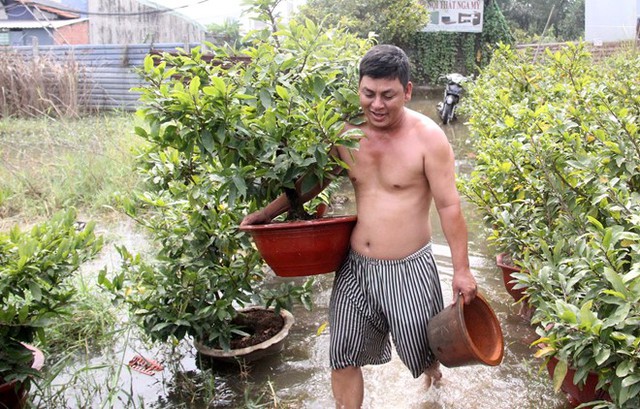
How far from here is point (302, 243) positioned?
2791mm

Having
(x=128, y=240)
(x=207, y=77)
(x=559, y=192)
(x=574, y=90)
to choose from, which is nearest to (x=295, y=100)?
(x=207, y=77)

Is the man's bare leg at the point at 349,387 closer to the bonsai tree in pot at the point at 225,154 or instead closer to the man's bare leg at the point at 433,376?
the man's bare leg at the point at 433,376

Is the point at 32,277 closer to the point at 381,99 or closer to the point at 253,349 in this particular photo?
the point at 253,349

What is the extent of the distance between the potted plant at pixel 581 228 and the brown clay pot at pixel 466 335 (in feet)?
0.83

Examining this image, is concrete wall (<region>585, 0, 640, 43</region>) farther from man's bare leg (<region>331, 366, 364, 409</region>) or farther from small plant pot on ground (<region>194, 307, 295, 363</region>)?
man's bare leg (<region>331, 366, 364, 409</region>)

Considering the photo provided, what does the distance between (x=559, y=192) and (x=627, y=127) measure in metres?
0.42

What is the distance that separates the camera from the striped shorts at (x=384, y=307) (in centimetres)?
294

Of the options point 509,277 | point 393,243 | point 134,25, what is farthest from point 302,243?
point 134,25

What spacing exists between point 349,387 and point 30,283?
1568mm

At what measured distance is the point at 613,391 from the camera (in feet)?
6.64

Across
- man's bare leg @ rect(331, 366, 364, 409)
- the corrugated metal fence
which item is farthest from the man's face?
the corrugated metal fence

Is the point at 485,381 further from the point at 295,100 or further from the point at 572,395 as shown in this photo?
the point at 295,100

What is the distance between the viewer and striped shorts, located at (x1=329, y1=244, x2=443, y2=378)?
2938 mm

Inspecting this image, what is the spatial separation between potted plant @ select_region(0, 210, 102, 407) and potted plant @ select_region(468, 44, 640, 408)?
2067 mm
